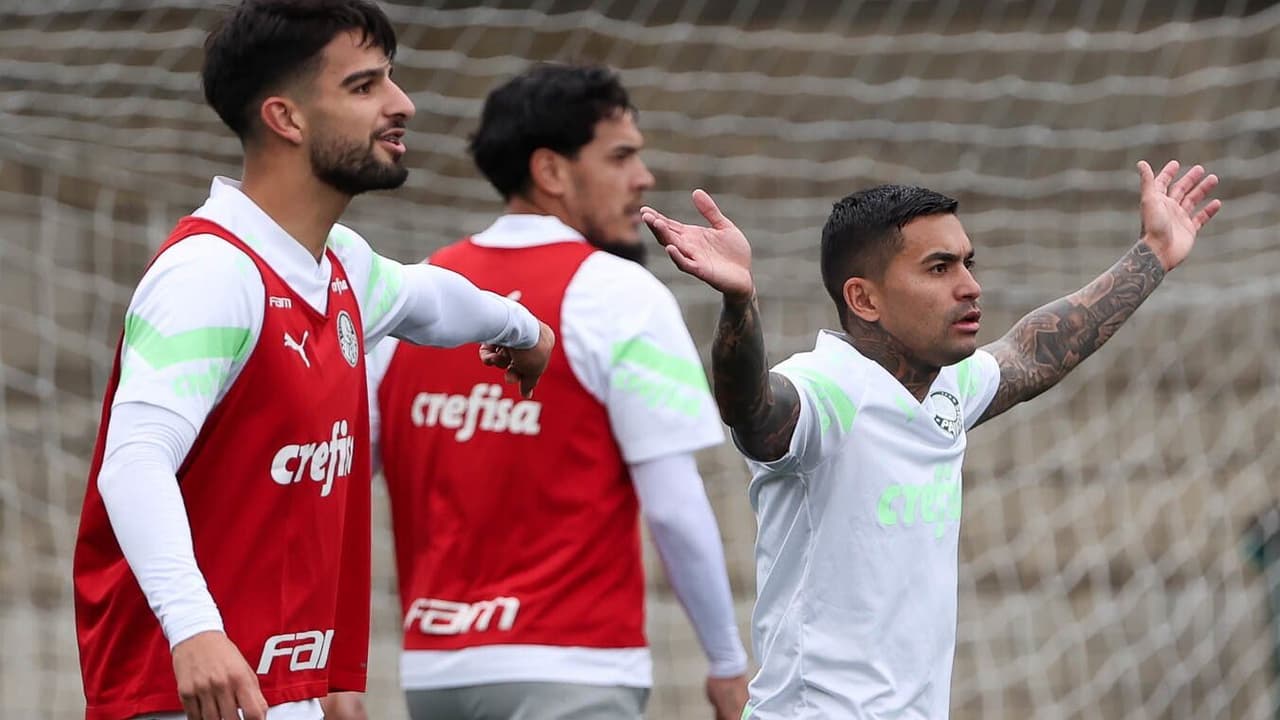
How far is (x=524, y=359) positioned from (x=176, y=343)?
74 centimetres

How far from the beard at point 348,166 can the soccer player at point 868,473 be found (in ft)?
1.59

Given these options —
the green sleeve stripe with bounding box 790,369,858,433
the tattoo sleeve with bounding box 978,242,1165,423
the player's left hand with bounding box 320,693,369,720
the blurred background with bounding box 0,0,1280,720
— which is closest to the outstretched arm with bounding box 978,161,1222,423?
the tattoo sleeve with bounding box 978,242,1165,423

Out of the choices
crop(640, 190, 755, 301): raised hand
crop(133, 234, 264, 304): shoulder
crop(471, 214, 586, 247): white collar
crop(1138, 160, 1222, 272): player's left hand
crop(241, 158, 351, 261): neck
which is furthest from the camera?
crop(471, 214, 586, 247): white collar

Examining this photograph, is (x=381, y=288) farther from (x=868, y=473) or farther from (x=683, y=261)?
(x=868, y=473)

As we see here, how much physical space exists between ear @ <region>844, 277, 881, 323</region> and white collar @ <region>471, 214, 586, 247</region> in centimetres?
96

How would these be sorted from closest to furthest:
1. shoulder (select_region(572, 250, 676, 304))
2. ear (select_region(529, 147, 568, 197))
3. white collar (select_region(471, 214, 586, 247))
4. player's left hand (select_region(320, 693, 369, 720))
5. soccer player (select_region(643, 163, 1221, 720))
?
1. soccer player (select_region(643, 163, 1221, 720))
2. player's left hand (select_region(320, 693, 369, 720))
3. shoulder (select_region(572, 250, 676, 304))
4. white collar (select_region(471, 214, 586, 247))
5. ear (select_region(529, 147, 568, 197))

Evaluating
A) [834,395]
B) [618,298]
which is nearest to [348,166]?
[834,395]

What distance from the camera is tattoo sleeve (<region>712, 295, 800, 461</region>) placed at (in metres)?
2.79

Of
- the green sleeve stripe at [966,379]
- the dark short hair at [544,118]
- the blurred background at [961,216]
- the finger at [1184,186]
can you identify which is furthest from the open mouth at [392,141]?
the blurred background at [961,216]

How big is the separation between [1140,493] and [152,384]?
559 cm

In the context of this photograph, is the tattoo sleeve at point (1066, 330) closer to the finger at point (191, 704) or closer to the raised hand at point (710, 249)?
the raised hand at point (710, 249)

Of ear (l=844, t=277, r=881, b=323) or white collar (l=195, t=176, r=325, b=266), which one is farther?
ear (l=844, t=277, r=881, b=323)

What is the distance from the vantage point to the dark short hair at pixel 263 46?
9.62ft

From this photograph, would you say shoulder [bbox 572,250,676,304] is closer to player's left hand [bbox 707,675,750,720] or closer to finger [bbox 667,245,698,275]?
player's left hand [bbox 707,675,750,720]
